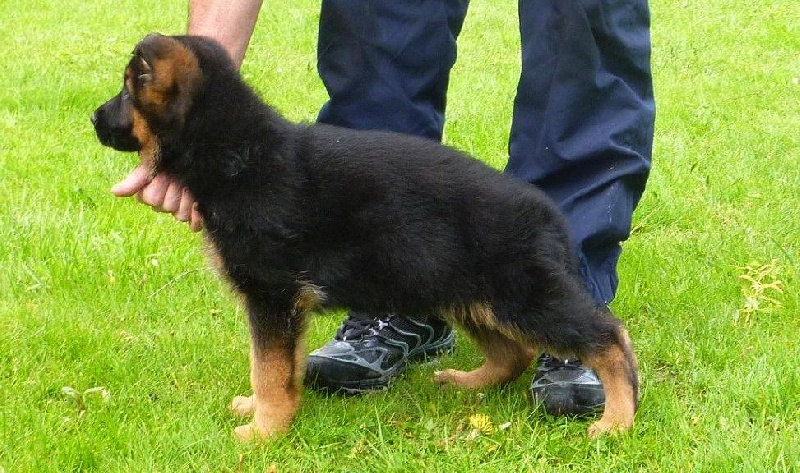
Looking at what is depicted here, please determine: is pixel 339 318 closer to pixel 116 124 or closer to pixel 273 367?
pixel 273 367

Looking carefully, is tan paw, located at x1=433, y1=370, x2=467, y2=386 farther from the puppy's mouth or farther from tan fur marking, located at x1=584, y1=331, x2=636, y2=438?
the puppy's mouth

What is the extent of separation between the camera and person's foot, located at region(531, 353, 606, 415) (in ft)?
11.5

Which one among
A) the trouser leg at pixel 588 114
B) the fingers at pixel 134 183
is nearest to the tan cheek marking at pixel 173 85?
the fingers at pixel 134 183

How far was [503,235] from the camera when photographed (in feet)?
10.7

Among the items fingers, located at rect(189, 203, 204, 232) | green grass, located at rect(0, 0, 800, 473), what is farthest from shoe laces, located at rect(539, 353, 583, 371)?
fingers, located at rect(189, 203, 204, 232)

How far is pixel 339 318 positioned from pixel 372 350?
0.59 metres

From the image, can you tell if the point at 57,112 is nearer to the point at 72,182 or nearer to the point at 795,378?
the point at 72,182

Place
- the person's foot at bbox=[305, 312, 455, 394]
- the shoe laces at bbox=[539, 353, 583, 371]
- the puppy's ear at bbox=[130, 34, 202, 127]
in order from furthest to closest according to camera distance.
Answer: the person's foot at bbox=[305, 312, 455, 394], the shoe laces at bbox=[539, 353, 583, 371], the puppy's ear at bbox=[130, 34, 202, 127]

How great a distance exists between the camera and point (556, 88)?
3.70m

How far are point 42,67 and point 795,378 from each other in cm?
640

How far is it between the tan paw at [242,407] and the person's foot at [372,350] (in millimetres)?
286

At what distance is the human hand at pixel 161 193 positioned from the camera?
10.8ft

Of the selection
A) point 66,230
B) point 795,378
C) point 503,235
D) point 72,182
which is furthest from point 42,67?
point 795,378

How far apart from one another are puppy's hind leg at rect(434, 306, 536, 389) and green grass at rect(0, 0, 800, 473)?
7cm
